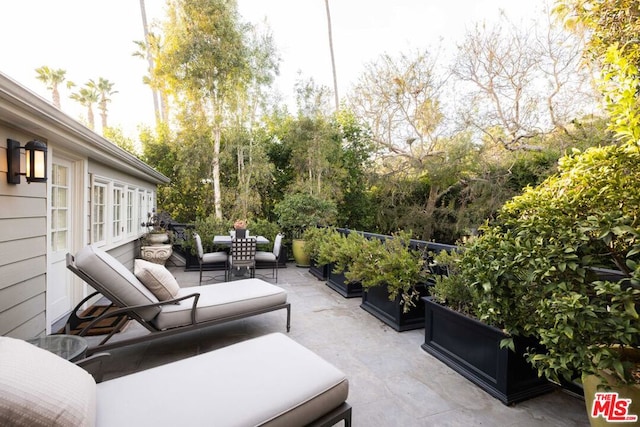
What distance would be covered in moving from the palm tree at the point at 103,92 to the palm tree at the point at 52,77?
1.35 meters

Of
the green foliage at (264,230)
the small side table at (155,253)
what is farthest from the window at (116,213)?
the green foliage at (264,230)

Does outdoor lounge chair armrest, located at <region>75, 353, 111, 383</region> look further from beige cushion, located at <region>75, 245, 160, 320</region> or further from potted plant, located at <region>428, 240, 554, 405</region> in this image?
potted plant, located at <region>428, 240, 554, 405</region>

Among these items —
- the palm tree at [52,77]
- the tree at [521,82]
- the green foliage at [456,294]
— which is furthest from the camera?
the palm tree at [52,77]

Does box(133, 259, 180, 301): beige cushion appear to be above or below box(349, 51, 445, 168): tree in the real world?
below

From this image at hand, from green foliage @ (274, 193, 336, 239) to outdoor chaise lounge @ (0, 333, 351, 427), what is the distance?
17.1 ft

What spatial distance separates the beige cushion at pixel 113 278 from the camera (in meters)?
2.49

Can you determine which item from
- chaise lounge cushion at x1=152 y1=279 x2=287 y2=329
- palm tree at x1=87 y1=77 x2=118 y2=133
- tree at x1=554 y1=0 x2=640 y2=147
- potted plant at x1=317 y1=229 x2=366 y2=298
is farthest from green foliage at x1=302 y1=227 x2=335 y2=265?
palm tree at x1=87 y1=77 x2=118 y2=133

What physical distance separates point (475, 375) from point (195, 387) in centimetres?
216

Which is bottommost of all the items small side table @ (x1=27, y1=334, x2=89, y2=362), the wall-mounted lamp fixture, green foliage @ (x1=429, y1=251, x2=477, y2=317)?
small side table @ (x1=27, y1=334, x2=89, y2=362)

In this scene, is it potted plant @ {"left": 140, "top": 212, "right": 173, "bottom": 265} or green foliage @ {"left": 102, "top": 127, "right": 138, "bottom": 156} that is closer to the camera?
potted plant @ {"left": 140, "top": 212, "right": 173, "bottom": 265}

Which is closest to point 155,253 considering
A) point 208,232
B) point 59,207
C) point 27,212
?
point 208,232

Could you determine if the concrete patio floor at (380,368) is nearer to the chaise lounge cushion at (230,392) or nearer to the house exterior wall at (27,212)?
the chaise lounge cushion at (230,392)

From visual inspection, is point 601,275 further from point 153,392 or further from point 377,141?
point 377,141

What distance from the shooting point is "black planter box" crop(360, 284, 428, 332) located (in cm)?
362
